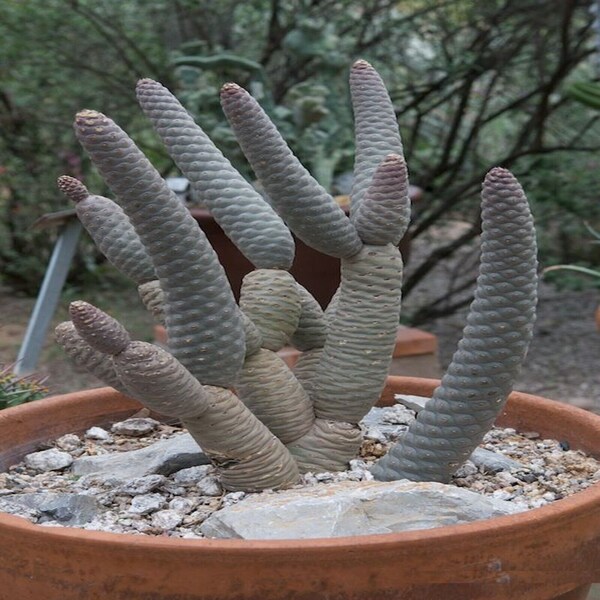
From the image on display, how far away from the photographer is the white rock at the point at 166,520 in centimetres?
130

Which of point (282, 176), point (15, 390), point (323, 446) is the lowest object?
point (15, 390)

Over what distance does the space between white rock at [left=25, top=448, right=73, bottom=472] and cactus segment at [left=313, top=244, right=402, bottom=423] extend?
38cm

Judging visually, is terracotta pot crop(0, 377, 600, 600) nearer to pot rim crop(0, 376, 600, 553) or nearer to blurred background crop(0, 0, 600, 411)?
pot rim crop(0, 376, 600, 553)

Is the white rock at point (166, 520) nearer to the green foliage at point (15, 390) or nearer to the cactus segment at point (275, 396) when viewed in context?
the cactus segment at point (275, 396)

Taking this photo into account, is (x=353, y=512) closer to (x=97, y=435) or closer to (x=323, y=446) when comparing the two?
(x=323, y=446)

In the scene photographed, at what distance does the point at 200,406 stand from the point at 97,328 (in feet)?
0.56

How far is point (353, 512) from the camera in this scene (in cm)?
119

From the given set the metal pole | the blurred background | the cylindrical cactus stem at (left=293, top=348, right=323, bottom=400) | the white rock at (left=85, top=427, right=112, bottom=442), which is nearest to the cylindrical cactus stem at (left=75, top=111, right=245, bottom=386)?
the cylindrical cactus stem at (left=293, top=348, right=323, bottom=400)

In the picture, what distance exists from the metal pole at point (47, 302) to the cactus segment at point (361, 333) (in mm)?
2227

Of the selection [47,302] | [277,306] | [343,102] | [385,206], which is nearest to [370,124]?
[385,206]

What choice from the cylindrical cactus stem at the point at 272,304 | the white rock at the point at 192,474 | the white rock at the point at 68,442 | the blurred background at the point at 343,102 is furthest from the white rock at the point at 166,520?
the blurred background at the point at 343,102

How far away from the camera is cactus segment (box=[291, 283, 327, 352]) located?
156 centimetres

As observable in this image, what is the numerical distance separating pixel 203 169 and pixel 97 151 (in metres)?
0.28

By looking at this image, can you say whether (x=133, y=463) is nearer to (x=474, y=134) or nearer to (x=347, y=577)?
(x=347, y=577)
